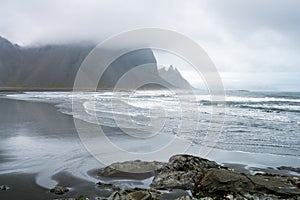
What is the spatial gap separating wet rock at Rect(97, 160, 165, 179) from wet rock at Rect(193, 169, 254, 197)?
2141mm

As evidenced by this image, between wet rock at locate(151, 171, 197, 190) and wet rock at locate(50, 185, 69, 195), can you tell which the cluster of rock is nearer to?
wet rock at locate(151, 171, 197, 190)

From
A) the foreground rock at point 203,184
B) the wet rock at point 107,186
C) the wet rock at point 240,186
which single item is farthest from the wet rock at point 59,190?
the wet rock at point 240,186

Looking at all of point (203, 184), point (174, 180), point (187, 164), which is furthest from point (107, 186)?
point (203, 184)

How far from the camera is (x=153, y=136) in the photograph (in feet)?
57.0

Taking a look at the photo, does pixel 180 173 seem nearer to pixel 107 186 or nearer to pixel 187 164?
pixel 187 164

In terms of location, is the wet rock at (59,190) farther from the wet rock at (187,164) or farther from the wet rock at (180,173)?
the wet rock at (187,164)

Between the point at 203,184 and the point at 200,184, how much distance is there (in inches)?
4.5

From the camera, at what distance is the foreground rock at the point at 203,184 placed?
7.02 m

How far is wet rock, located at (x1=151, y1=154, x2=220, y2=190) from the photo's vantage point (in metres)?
8.44

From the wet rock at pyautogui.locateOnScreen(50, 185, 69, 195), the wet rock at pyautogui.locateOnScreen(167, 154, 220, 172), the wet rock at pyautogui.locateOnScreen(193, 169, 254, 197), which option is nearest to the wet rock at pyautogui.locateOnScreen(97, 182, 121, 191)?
the wet rock at pyautogui.locateOnScreen(50, 185, 69, 195)

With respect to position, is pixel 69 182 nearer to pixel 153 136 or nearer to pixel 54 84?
pixel 153 136

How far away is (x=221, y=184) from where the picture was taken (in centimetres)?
755

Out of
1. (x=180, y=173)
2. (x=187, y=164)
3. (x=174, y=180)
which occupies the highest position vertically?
(x=187, y=164)

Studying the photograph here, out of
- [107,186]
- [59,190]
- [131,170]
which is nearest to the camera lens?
[59,190]
